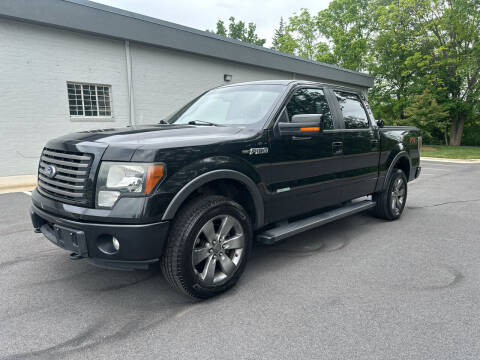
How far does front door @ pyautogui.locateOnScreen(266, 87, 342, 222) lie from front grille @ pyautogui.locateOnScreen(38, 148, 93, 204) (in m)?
1.61

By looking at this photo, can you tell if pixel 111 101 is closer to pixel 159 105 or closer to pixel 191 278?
pixel 159 105

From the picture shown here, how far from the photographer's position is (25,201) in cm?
683

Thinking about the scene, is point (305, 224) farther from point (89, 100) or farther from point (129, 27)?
point (129, 27)

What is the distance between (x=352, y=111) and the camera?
15.0ft

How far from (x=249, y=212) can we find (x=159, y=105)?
10380 mm

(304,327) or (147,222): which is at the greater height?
(147,222)

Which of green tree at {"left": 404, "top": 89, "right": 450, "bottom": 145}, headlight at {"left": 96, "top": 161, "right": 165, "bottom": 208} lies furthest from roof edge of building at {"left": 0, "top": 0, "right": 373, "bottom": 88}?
green tree at {"left": 404, "top": 89, "right": 450, "bottom": 145}

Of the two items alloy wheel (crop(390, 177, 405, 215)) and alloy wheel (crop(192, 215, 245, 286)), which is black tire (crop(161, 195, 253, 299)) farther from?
alloy wheel (crop(390, 177, 405, 215))

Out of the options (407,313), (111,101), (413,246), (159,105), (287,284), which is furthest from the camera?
(159,105)

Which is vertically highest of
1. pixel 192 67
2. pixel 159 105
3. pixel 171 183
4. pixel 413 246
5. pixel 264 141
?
pixel 192 67

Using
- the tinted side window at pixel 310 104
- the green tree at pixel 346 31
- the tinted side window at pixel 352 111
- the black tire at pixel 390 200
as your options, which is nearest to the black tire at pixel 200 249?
the tinted side window at pixel 310 104

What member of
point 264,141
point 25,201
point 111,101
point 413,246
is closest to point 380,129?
point 413,246

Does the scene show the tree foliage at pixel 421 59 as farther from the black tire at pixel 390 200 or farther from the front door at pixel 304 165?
the front door at pixel 304 165

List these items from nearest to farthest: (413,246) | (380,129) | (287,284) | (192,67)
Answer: (287,284) → (413,246) → (380,129) → (192,67)
